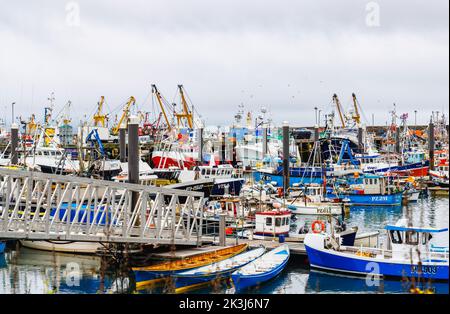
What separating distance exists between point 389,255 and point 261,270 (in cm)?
616

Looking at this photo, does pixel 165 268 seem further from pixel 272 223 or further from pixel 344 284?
pixel 272 223

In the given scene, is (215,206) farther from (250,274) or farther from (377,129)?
(377,129)

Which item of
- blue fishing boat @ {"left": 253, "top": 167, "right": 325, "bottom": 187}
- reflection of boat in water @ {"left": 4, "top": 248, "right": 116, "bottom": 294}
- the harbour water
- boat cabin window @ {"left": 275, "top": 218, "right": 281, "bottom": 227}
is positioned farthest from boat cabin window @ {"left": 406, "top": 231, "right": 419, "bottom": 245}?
blue fishing boat @ {"left": 253, "top": 167, "right": 325, "bottom": 187}

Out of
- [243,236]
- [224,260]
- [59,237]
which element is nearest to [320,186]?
[243,236]

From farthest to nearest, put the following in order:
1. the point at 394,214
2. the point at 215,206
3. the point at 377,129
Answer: the point at 377,129, the point at 394,214, the point at 215,206

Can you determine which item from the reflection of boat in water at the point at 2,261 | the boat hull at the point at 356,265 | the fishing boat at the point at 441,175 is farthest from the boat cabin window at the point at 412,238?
the fishing boat at the point at 441,175

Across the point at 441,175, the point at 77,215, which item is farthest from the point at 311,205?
the point at 77,215

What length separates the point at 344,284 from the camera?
30.2 meters

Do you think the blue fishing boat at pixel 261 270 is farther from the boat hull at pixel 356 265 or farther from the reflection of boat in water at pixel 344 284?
the reflection of boat in water at pixel 344 284

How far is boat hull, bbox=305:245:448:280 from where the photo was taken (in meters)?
29.2

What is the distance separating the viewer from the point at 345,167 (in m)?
77.8
